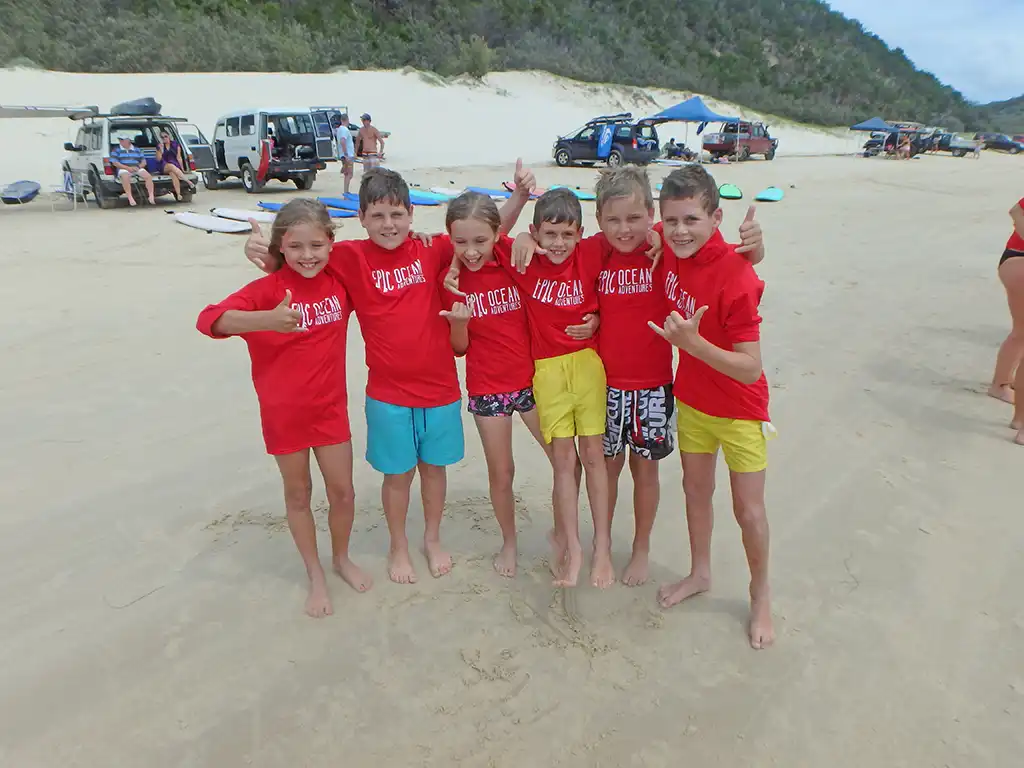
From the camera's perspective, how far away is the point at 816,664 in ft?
8.82

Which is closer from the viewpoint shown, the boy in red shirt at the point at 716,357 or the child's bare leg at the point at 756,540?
the boy in red shirt at the point at 716,357

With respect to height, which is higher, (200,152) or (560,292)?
(560,292)

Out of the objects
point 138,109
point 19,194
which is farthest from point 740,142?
point 19,194

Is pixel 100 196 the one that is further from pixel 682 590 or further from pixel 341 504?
pixel 682 590

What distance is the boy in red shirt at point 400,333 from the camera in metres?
2.92

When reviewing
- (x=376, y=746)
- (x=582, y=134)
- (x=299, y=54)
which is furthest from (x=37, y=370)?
(x=299, y=54)

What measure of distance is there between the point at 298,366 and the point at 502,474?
103cm

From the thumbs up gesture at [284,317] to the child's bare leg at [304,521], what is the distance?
578mm

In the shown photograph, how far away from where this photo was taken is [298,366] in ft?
9.25

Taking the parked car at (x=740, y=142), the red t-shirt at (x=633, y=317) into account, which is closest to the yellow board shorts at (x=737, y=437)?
the red t-shirt at (x=633, y=317)

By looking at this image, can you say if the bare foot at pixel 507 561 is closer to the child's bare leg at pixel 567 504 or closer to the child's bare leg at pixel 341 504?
the child's bare leg at pixel 567 504

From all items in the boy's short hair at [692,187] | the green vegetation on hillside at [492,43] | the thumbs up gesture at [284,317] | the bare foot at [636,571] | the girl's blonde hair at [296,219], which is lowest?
the bare foot at [636,571]

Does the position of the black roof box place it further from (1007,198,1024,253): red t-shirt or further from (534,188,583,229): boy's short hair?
(1007,198,1024,253): red t-shirt

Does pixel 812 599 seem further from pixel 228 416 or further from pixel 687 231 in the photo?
pixel 228 416
